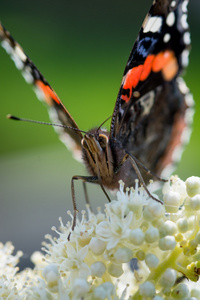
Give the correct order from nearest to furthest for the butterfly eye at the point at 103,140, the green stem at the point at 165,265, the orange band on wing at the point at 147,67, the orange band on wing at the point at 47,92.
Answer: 1. the green stem at the point at 165,265
2. the orange band on wing at the point at 147,67
3. the butterfly eye at the point at 103,140
4. the orange band on wing at the point at 47,92

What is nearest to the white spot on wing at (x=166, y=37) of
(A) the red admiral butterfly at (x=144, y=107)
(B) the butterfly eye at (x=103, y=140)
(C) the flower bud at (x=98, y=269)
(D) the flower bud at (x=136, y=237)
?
(A) the red admiral butterfly at (x=144, y=107)

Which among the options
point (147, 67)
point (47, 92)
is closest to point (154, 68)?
point (147, 67)

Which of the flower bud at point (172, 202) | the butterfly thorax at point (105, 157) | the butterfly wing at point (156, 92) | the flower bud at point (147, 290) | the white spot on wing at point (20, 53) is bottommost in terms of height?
the flower bud at point (147, 290)

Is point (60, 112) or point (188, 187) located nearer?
point (188, 187)

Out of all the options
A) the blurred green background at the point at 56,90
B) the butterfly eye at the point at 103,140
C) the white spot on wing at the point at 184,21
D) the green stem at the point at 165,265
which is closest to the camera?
the green stem at the point at 165,265

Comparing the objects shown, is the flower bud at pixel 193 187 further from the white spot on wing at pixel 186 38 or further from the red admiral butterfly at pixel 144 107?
the white spot on wing at pixel 186 38

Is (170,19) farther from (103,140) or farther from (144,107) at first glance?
(103,140)

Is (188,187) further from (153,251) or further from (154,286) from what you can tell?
(154,286)

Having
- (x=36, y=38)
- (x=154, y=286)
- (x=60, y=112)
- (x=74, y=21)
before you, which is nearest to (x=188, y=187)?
(x=154, y=286)
